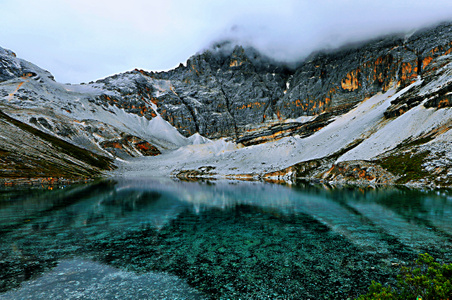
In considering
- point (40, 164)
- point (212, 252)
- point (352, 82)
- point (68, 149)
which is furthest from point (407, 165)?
point (68, 149)

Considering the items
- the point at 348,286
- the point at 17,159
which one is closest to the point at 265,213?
the point at 348,286

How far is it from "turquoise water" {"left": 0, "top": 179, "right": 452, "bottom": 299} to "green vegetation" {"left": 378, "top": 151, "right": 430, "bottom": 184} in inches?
1424

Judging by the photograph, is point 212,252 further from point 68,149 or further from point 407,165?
point 68,149

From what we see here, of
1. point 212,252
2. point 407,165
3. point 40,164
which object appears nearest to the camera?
point 212,252

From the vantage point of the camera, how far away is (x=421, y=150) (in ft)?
230

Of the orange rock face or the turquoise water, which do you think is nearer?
the turquoise water

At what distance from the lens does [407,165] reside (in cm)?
6856

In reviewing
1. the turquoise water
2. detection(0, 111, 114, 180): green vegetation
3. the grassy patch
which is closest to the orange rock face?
the turquoise water

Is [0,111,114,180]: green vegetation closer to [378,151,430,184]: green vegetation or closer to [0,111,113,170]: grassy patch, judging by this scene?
[0,111,113,170]: grassy patch

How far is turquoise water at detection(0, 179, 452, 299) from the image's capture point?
12.4 metres

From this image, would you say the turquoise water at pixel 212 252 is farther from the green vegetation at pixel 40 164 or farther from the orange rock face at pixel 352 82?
the orange rock face at pixel 352 82

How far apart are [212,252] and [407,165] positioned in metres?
73.9

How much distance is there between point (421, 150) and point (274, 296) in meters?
81.1

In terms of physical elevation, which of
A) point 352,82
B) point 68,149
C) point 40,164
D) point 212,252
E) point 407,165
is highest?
point 352,82
